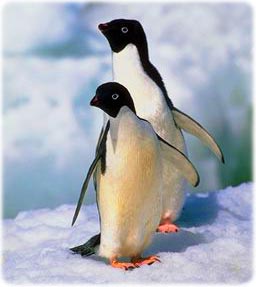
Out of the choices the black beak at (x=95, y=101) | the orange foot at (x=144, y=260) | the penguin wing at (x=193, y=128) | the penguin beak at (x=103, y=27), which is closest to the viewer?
the black beak at (x=95, y=101)

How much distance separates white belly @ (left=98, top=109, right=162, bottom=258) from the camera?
1.91 m

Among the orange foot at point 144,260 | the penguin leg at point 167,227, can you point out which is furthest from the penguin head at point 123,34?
the orange foot at point 144,260

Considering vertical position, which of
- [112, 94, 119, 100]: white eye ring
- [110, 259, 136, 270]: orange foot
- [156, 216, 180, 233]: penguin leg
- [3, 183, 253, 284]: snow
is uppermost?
[112, 94, 119, 100]: white eye ring

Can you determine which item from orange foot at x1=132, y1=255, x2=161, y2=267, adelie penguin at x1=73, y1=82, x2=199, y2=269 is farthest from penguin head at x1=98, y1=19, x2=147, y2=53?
orange foot at x1=132, y1=255, x2=161, y2=267

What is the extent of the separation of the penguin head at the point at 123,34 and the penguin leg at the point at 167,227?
1.81 ft

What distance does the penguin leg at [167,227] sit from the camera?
2.26 meters

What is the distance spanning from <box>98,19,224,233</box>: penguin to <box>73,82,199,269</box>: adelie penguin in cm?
29

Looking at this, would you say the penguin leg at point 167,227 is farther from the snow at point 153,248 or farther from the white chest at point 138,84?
the white chest at point 138,84

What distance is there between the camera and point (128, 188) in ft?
6.29

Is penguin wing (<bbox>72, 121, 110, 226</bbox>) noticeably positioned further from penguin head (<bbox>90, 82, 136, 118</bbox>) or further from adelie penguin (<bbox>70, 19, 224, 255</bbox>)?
adelie penguin (<bbox>70, 19, 224, 255</bbox>)

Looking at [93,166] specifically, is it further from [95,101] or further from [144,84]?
[144,84]

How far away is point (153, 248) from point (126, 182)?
0.29 metres

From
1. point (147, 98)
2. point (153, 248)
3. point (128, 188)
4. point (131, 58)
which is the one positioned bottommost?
point (153, 248)

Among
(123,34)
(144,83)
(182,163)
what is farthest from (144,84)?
(182,163)
